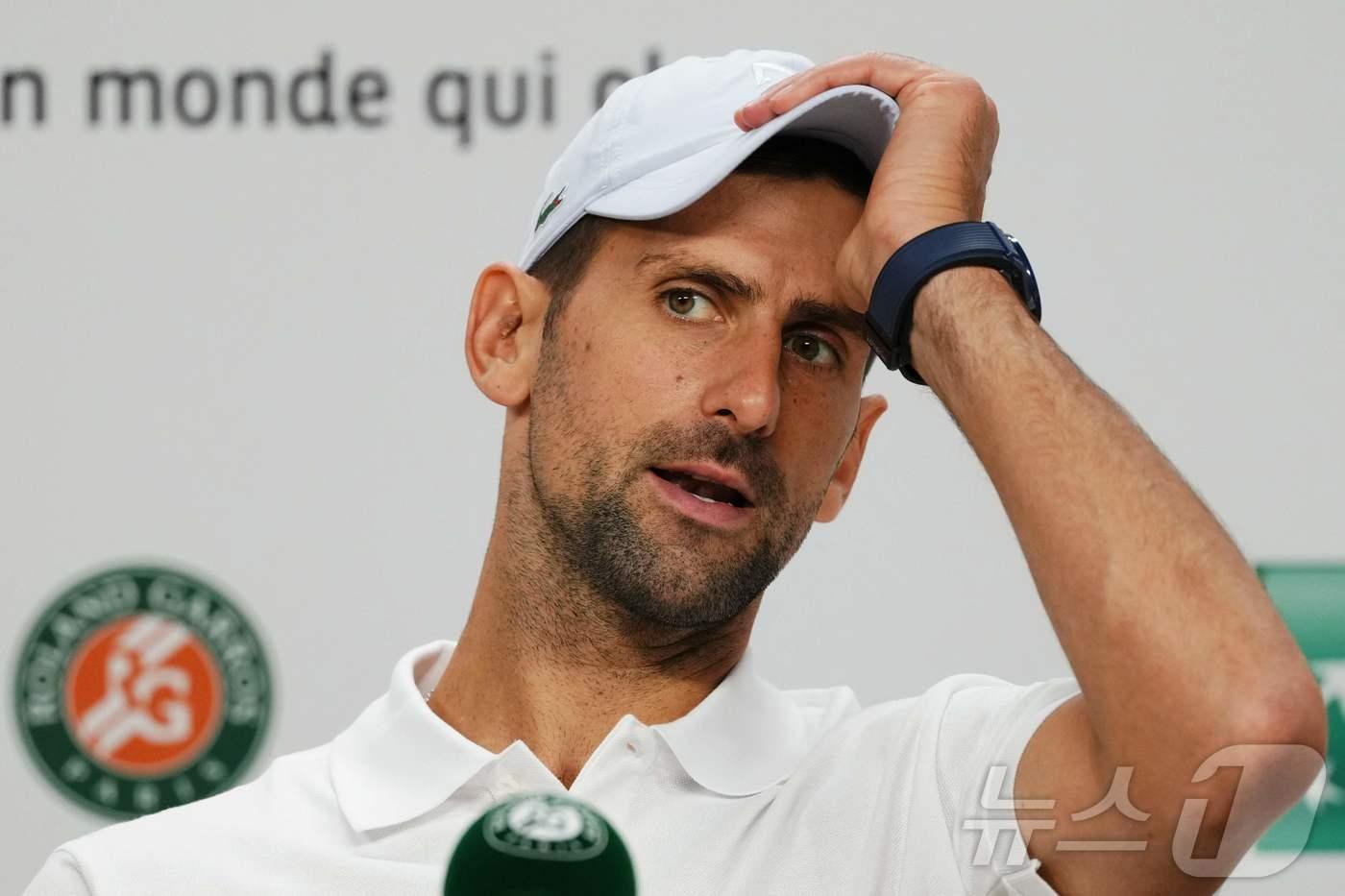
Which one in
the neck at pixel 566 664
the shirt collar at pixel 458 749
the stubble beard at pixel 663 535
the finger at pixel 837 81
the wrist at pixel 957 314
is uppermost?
the finger at pixel 837 81

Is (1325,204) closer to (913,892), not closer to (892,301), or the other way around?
(892,301)

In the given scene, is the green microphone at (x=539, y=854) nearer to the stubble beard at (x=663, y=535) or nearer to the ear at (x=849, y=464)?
the stubble beard at (x=663, y=535)

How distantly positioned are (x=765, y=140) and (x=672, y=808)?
2.05ft

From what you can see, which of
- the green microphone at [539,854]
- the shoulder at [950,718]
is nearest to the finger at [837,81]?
the shoulder at [950,718]

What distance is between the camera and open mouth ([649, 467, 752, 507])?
164 cm

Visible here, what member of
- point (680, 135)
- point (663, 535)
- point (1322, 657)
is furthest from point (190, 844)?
point (1322, 657)

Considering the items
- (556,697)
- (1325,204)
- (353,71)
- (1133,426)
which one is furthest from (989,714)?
(353,71)

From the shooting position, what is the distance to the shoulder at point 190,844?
5.27ft

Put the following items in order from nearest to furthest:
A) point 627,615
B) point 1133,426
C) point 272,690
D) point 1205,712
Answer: point 1205,712
point 1133,426
point 627,615
point 272,690

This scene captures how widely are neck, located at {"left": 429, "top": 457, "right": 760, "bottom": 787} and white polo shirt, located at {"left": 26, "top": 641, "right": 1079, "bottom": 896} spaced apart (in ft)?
0.15

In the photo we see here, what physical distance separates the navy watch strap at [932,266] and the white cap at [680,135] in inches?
7.9

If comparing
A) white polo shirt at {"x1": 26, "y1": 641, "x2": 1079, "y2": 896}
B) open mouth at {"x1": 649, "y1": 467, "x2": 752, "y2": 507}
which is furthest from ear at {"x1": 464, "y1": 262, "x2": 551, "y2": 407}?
white polo shirt at {"x1": 26, "y1": 641, "x2": 1079, "y2": 896}

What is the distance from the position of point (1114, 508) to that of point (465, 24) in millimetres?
1420

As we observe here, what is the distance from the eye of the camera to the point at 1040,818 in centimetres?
137
